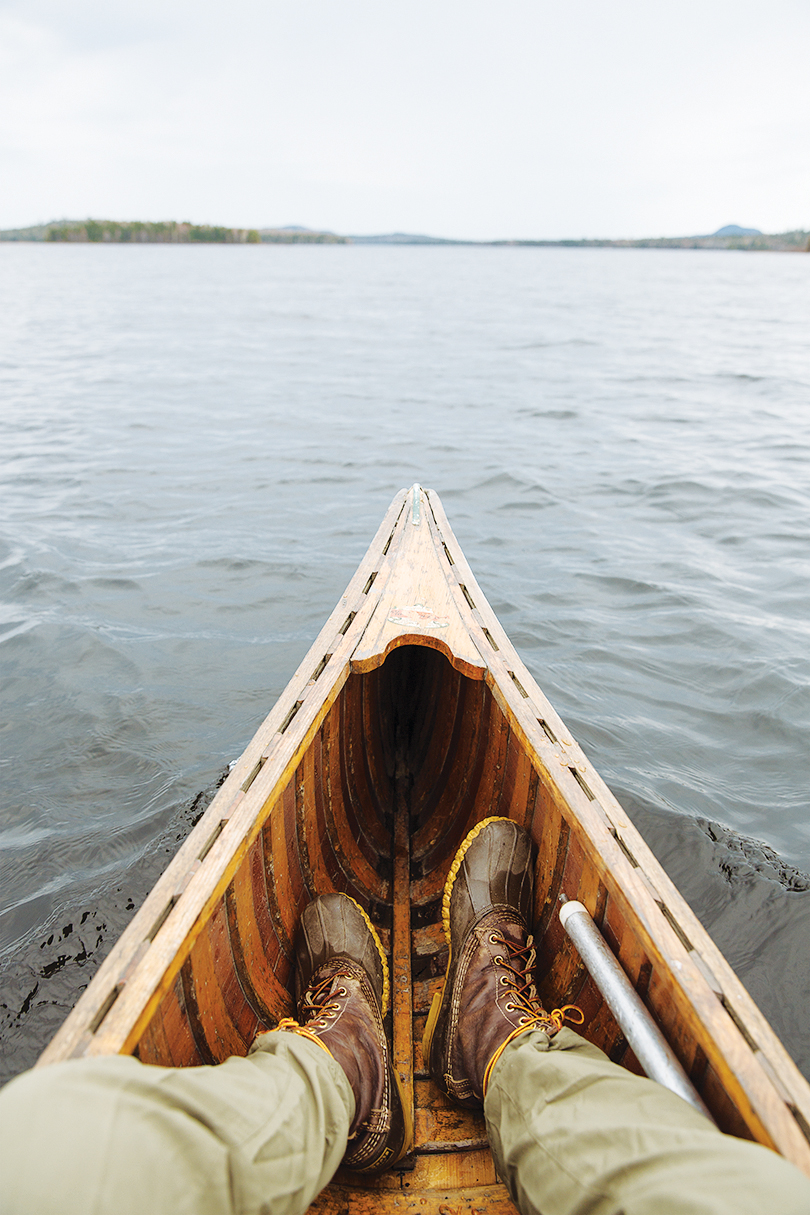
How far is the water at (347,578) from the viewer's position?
3506mm

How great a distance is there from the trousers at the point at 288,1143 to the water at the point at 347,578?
1.81 meters

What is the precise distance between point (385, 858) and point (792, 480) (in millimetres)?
8192

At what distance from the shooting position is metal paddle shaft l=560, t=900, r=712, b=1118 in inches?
60.1

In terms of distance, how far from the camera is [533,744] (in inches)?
96.6

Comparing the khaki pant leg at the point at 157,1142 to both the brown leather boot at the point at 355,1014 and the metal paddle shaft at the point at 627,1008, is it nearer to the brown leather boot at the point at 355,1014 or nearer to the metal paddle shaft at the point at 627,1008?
the brown leather boot at the point at 355,1014

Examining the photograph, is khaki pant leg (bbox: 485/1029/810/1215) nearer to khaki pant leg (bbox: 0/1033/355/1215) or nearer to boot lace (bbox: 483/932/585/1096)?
boot lace (bbox: 483/932/585/1096)

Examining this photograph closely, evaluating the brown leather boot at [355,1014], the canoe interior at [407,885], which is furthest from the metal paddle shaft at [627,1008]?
the brown leather boot at [355,1014]

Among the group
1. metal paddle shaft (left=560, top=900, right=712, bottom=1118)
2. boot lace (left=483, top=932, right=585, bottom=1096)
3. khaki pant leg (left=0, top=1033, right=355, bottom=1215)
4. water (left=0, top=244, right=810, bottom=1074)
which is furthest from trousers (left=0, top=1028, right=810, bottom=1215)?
water (left=0, top=244, right=810, bottom=1074)

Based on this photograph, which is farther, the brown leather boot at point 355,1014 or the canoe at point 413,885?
the brown leather boot at point 355,1014

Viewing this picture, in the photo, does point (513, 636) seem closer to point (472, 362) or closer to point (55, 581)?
point (55, 581)

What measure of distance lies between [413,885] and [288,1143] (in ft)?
5.38

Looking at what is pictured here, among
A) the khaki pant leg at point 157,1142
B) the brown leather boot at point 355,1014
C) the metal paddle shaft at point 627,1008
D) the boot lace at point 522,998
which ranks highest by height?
the khaki pant leg at point 157,1142

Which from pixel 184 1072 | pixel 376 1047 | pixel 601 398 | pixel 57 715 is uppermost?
pixel 601 398

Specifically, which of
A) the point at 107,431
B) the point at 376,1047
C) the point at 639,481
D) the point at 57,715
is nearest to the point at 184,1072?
the point at 376,1047
